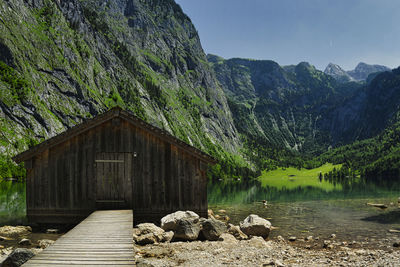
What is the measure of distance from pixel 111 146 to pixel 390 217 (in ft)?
80.8

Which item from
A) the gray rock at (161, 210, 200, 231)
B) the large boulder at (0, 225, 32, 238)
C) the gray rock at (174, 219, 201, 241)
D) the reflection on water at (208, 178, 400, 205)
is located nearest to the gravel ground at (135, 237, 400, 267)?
the gray rock at (174, 219, 201, 241)

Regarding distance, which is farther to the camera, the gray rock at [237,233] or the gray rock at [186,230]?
the gray rock at [237,233]

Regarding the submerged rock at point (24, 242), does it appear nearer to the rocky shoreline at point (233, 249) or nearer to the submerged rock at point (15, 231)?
the submerged rock at point (15, 231)

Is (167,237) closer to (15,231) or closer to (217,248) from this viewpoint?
(217,248)

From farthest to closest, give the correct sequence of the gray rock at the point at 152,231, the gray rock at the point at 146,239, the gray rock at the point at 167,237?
the gray rock at the point at 167,237 < the gray rock at the point at 152,231 < the gray rock at the point at 146,239

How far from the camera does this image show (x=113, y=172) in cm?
1900

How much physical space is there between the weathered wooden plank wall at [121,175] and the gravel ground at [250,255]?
14.2ft

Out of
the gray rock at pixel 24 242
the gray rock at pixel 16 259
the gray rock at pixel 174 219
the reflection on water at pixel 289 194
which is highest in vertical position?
the gray rock at pixel 16 259

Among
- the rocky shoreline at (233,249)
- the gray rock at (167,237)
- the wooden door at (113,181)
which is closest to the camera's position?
the rocky shoreline at (233,249)

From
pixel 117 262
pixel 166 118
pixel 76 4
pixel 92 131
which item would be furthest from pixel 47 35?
pixel 117 262

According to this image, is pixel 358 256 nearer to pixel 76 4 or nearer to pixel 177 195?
pixel 177 195

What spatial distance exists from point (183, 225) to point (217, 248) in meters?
2.42

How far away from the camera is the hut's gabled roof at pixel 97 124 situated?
18250 mm

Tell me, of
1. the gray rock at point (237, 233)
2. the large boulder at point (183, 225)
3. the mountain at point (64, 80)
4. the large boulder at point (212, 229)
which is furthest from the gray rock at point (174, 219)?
the mountain at point (64, 80)
